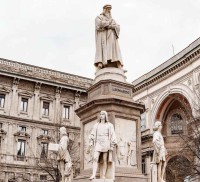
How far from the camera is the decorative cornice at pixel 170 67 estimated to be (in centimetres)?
3058

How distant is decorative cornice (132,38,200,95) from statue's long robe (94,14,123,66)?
1768cm

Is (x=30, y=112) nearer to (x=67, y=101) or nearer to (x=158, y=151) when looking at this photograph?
(x=67, y=101)

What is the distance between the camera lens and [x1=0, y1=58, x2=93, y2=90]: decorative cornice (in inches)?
1560

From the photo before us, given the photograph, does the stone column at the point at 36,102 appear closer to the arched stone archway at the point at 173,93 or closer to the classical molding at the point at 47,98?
the classical molding at the point at 47,98

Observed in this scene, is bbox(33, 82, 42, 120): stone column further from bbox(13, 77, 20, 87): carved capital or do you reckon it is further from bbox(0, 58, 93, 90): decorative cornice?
bbox(13, 77, 20, 87): carved capital

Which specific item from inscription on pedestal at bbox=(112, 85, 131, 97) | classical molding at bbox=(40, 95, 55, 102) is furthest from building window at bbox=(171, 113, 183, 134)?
inscription on pedestal at bbox=(112, 85, 131, 97)

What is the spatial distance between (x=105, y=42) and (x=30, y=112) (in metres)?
27.8

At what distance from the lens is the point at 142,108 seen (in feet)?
40.5

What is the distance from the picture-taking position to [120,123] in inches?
463

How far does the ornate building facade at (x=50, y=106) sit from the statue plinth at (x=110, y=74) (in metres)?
18.3

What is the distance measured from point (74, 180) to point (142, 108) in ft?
11.4

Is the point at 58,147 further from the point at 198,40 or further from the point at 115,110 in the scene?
the point at 198,40

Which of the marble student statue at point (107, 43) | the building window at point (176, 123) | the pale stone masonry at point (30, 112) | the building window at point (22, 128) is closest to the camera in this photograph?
the marble student statue at point (107, 43)

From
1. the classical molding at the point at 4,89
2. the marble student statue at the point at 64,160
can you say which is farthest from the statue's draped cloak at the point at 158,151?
the classical molding at the point at 4,89
